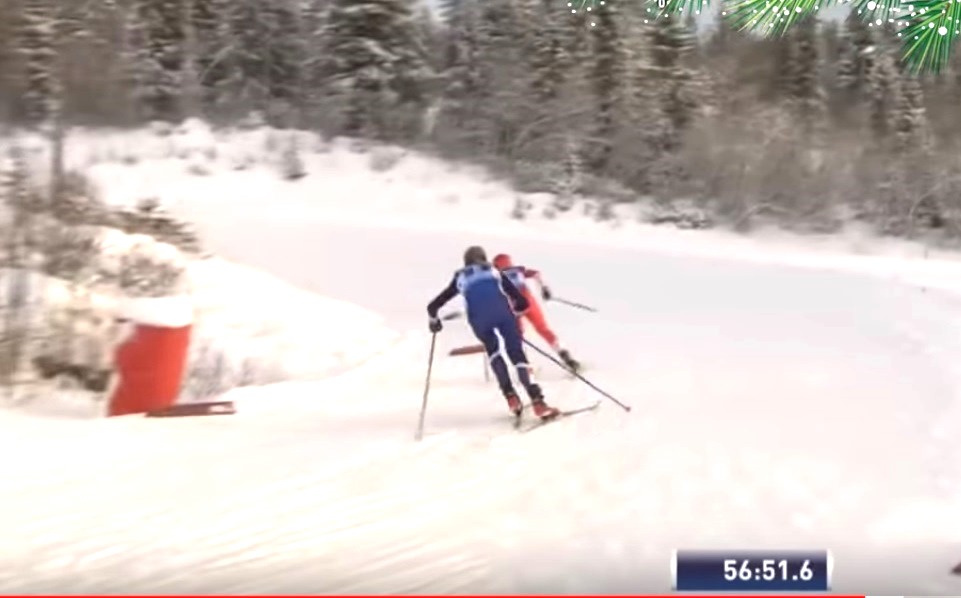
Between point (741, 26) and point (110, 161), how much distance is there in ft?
32.2

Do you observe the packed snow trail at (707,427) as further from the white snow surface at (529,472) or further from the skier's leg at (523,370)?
the skier's leg at (523,370)

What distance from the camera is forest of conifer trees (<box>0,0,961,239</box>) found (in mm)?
18828

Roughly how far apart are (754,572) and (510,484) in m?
1.75

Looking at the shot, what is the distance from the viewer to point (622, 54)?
17875mm

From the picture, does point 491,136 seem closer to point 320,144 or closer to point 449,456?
point 320,144

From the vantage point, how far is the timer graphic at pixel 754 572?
290 cm

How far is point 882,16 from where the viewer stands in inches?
93.1

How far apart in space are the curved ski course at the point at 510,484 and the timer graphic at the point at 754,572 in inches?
2.5

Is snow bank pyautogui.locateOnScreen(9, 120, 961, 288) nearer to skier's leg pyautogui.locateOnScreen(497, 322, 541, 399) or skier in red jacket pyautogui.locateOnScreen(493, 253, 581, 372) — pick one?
skier in red jacket pyautogui.locateOnScreen(493, 253, 581, 372)

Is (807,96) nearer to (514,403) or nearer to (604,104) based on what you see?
(604,104)

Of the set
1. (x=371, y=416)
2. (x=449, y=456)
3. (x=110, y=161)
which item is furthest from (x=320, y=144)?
(x=449, y=456)

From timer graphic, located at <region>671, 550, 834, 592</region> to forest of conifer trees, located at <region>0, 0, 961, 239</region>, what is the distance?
1399cm

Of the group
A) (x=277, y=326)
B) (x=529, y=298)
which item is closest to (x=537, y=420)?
(x=529, y=298)

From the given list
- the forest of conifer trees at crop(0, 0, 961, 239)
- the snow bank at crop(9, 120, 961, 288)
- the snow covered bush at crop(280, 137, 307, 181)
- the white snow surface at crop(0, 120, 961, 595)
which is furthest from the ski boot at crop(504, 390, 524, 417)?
the forest of conifer trees at crop(0, 0, 961, 239)
